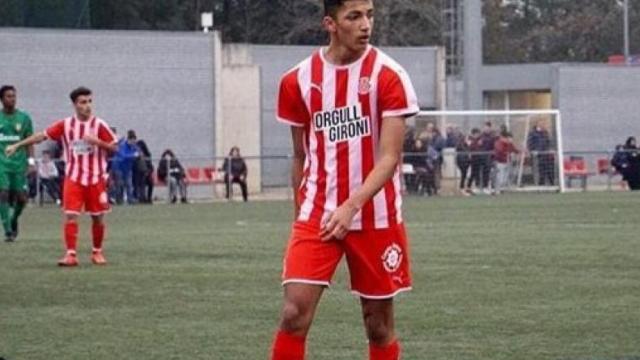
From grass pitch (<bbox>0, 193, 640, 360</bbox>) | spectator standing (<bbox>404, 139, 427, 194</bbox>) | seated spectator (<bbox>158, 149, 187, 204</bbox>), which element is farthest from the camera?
spectator standing (<bbox>404, 139, 427, 194</bbox>)

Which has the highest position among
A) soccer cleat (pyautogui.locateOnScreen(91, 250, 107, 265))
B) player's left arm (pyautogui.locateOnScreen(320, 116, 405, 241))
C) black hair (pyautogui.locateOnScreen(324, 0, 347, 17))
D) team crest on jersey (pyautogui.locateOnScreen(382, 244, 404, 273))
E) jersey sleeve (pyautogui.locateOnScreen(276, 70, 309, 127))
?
black hair (pyautogui.locateOnScreen(324, 0, 347, 17))

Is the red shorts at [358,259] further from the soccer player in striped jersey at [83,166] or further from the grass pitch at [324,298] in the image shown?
→ the soccer player in striped jersey at [83,166]

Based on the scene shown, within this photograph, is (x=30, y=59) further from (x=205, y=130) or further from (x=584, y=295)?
(x=584, y=295)

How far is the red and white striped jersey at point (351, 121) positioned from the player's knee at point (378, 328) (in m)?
0.45

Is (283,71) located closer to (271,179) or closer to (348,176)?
(271,179)

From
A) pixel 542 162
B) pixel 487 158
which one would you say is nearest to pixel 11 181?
pixel 487 158

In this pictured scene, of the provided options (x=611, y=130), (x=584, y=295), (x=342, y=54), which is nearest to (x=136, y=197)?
(x=611, y=130)

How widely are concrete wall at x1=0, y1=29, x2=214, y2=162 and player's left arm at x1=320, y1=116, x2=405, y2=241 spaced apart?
4437 centimetres

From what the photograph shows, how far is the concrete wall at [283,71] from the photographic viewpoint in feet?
198

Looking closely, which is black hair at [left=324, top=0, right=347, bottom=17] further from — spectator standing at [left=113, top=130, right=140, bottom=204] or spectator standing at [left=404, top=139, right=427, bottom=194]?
spectator standing at [left=404, top=139, right=427, bottom=194]

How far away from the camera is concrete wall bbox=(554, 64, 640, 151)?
64375 millimetres

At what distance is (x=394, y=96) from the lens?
893cm

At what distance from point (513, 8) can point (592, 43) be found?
23.5 ft

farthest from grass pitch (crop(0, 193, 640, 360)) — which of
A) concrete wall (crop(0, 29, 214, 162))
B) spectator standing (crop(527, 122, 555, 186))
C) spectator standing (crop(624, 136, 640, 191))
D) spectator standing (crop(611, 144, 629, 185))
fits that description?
spectator standing (crop(611, 144, 629, 185))
